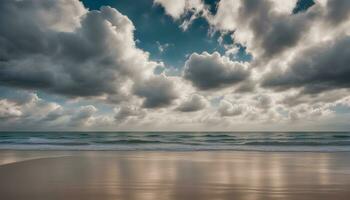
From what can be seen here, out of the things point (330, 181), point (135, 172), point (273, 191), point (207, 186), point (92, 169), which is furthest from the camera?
point (92, 169)

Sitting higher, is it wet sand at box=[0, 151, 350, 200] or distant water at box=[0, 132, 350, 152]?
wet sand at box=[0, 151, 350, 200]

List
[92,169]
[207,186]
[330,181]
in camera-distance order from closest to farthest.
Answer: [207,186]
[330,181]
[92,169]

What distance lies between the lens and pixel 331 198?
234 inches

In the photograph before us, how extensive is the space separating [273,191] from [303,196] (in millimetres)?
738

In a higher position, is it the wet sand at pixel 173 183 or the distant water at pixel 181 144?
the wet sand at pixel 173 183

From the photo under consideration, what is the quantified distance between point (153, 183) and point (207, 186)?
1.70m

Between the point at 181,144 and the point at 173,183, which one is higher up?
the point at 173,183

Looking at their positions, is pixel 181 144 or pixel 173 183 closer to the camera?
pixel 173 183

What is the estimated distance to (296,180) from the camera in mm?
7715

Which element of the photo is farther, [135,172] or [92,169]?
[92,169]

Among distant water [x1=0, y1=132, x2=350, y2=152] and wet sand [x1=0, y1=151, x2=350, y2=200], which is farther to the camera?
distant water [x1=0, y1=132, x2=350, y2=152]

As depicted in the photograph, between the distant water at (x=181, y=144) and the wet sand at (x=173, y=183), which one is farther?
the distant water at (x=181, y=144)

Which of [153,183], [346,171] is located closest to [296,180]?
[346,171]

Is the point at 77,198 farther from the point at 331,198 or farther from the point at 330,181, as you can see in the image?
the point at 330,181
